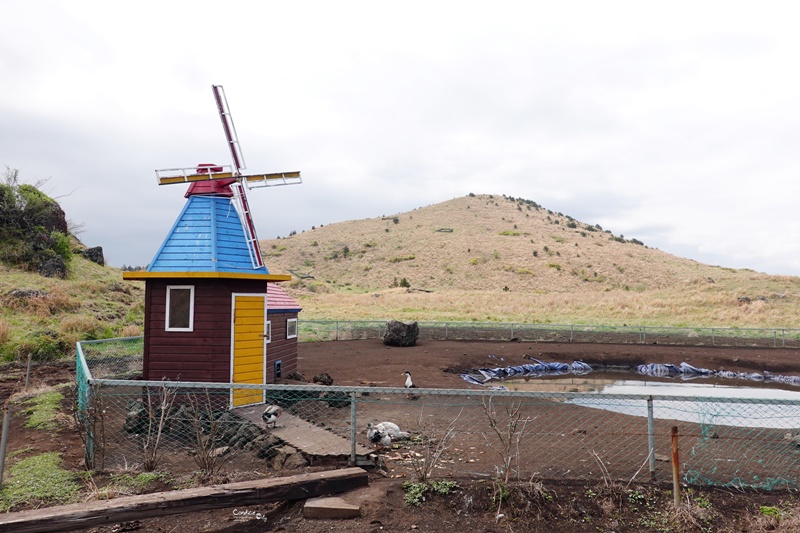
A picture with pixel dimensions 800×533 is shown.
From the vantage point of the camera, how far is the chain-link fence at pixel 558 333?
91.5ft

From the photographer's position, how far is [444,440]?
22.2 ft

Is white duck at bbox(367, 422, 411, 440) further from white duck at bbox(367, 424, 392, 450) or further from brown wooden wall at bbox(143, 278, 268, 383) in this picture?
brown wooden wall at bbox(143, 278, 268, 383)

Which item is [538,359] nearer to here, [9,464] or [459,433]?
[459,433]

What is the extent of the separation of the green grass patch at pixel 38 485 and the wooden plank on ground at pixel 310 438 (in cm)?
313

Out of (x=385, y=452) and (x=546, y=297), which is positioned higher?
(x=546, y=297)

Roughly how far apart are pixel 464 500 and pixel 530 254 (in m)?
68.3

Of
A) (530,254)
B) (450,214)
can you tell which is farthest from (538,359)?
(450,214)

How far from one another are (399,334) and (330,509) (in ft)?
64.3

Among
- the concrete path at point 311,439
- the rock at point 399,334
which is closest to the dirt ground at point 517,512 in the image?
the concrete path at point 311,439

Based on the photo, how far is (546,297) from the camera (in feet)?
162

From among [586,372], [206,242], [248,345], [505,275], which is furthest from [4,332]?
[505,275]

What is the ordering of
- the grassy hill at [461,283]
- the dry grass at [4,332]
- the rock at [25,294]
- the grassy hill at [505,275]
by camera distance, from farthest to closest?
the grassy hill at [505,275] → the grassy hill at [461,283] → the rock at [25,294] → the dry grass at [4,332]

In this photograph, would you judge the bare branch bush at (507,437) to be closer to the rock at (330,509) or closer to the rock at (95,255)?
the rock at (330,509)

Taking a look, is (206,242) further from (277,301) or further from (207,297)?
(277,301)
